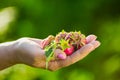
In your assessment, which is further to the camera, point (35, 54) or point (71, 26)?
point (71, 26)

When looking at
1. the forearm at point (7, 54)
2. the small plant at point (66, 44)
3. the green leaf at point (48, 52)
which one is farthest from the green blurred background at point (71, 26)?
the green leaf at point (48, 52)

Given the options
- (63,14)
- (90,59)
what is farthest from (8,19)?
(90,59)

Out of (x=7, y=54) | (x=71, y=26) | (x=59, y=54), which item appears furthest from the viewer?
Result: (x=71, y=26)

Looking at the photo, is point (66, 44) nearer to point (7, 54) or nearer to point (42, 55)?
point (42, 55)

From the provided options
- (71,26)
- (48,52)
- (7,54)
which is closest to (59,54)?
(48,52)

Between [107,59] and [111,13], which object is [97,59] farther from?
[111,13]
